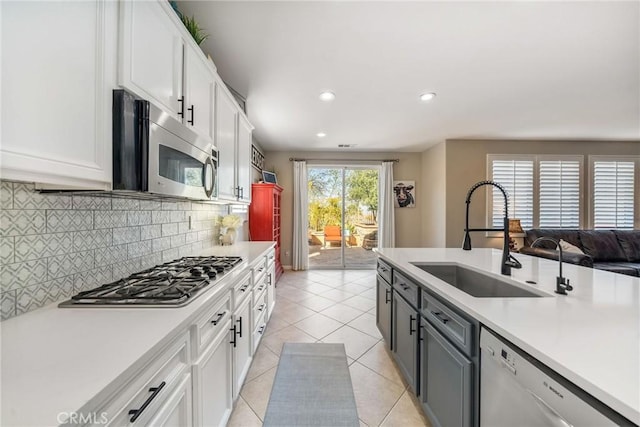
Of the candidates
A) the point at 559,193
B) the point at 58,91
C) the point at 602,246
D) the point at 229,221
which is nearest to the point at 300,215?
the point at 229,221

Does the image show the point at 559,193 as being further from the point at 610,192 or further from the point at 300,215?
the point at 300,215

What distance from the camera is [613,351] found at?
0.70 meters

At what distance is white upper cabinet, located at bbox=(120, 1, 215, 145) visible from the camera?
41.9 inches

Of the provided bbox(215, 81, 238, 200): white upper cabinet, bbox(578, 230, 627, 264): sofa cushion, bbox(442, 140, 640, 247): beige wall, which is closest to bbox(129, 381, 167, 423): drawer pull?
bbox(215, 81, 238, 200): white upper cabinet

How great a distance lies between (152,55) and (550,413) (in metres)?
1.98

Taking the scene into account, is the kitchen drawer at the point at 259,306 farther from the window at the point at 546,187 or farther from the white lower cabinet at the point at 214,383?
the window at the point at 546,187

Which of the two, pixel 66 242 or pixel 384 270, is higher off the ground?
pixel 66 242

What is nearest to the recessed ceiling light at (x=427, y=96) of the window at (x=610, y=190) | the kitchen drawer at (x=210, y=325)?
the kitchen drawer at (x=210, y=325)

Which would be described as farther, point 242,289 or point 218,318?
point 242,289

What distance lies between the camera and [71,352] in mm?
688

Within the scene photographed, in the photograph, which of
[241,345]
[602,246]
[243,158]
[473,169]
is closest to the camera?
[241,345]

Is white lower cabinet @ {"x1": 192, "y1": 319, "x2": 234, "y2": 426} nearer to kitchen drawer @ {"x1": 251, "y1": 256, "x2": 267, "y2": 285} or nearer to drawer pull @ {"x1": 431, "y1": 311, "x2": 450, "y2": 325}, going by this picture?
kitchen drawer @ {"x1": 251, "y1": 256, "x2": 267, "y2": 285}

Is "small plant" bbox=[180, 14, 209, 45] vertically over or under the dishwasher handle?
over

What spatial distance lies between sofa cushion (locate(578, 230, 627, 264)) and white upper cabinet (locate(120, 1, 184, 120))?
5.84 metres
